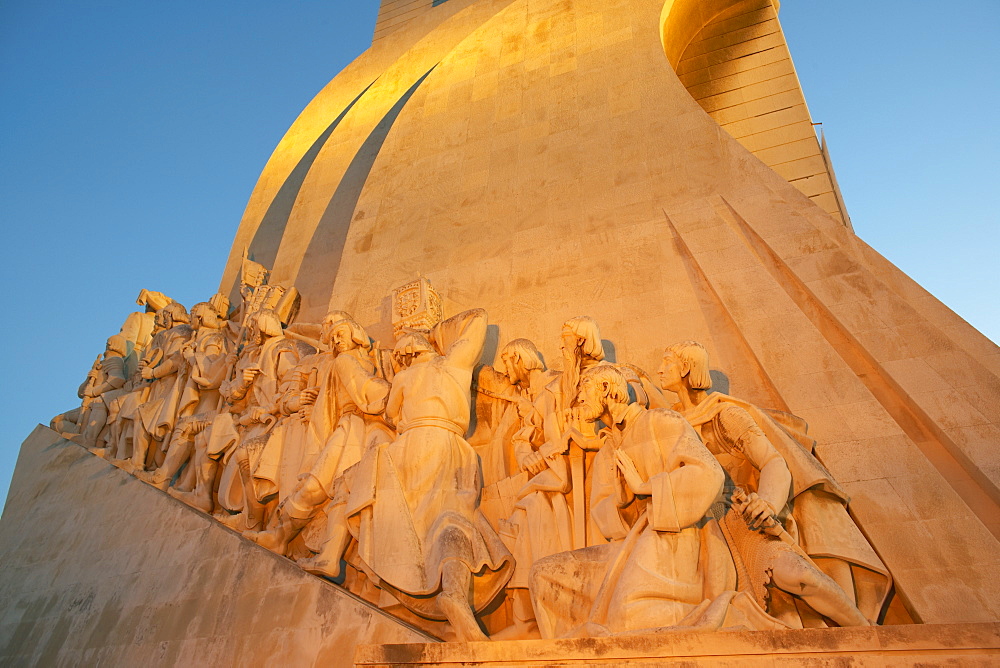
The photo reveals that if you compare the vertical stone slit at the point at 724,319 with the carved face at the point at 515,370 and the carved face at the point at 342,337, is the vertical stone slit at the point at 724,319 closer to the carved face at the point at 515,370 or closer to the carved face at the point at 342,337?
the carved face at the point at 515,370

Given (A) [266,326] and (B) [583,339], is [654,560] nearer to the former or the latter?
(B) [583,339]

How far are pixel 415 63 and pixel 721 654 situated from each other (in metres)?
8.75

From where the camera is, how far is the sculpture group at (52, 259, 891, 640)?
10.3ft

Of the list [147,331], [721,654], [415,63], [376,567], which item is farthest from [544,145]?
[147,331]

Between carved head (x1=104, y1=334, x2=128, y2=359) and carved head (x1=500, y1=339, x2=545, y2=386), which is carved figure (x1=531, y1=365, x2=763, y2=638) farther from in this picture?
carved head (x1=104, y1=334, x2=128, y2=359)

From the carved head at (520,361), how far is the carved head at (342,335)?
1.26 meters

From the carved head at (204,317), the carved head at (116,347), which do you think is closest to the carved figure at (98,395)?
Answer: the carved head at (116,347)

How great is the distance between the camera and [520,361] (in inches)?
189

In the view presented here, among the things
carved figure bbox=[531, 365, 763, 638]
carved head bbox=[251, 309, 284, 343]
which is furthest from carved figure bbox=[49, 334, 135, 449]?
carved figure bbox=[531, 365, 763, 638]

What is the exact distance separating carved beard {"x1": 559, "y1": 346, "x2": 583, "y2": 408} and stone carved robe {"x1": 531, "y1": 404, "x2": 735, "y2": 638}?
2.87ft

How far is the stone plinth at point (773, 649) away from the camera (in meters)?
2.40


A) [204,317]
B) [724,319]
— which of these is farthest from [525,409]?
[204,317]

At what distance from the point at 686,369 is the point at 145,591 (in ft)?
12.3

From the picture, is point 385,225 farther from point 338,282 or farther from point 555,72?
point 555,72
